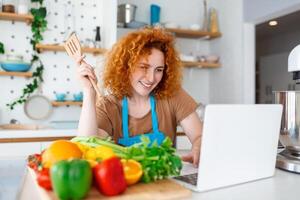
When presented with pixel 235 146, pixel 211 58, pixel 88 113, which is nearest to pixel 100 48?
pixel 211 58

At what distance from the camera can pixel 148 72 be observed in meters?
1.33

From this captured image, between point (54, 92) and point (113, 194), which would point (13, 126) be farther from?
point (113, 194)

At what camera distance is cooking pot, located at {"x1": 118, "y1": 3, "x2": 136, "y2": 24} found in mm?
3041

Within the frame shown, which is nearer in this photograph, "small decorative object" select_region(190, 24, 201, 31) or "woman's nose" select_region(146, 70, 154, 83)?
"woman's nose" select_region(146, 70, 154, 83)

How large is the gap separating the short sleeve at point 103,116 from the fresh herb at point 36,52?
169 cm

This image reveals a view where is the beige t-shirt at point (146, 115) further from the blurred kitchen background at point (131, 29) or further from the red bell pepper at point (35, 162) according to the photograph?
the blurred kitchen background at point (131, 29)

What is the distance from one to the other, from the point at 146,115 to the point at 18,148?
1.36 meters

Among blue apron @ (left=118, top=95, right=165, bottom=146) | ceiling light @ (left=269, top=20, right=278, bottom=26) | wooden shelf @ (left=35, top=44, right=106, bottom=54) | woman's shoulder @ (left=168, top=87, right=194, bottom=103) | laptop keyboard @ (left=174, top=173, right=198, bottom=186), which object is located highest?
ceiling light @ (left=269, top=20, right=278, bottom=26)

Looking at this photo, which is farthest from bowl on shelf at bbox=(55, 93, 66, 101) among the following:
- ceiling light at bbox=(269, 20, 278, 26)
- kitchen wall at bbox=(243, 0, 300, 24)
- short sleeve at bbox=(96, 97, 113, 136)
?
ceiling light at bbox=(269, 20, 278, 26)

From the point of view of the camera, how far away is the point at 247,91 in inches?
129

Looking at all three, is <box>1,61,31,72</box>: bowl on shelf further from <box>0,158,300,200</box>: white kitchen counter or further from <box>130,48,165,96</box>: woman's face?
<box>0,158,300,200</box>: white kitchen counter

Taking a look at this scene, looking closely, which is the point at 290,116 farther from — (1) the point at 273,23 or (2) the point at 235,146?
(1) the point at 273,23

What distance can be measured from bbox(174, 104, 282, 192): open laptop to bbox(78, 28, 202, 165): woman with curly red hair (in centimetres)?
39

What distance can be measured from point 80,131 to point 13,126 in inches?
66.2
